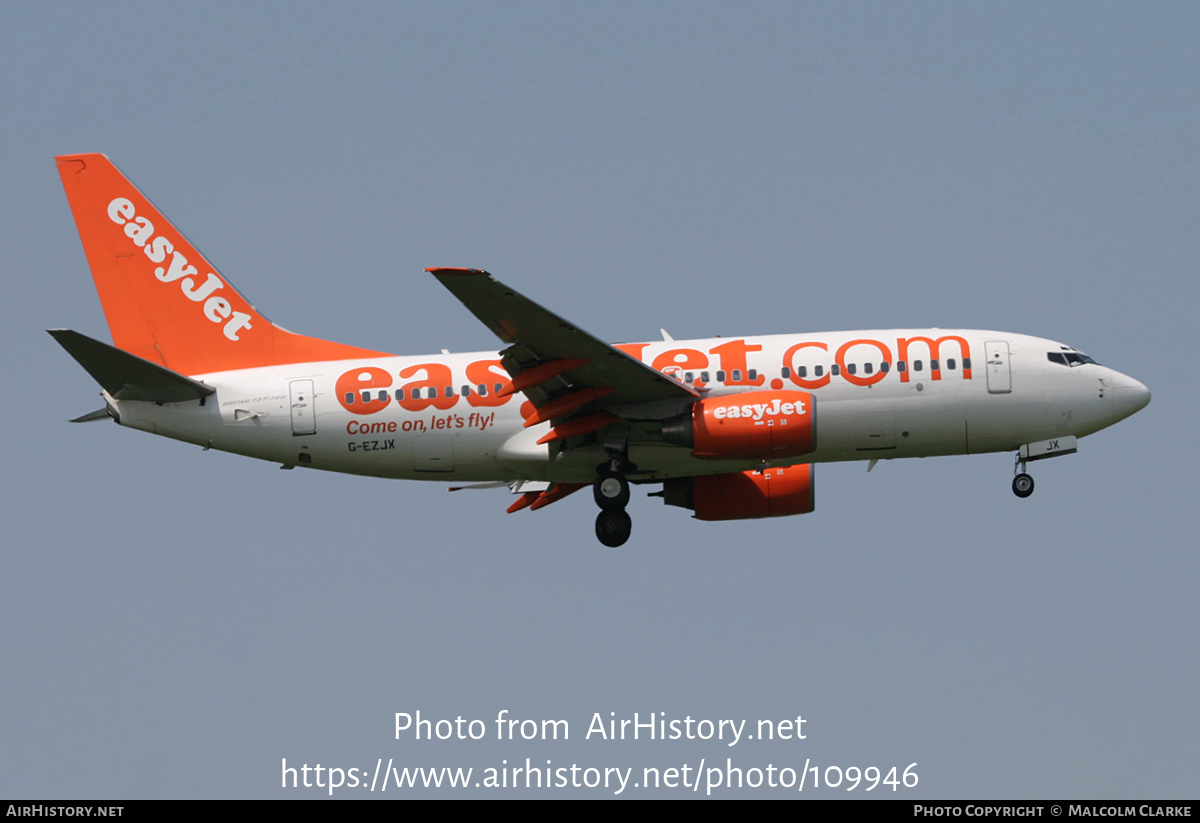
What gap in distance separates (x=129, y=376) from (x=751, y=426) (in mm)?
14854

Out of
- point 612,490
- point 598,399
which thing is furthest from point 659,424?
→ point 612,490

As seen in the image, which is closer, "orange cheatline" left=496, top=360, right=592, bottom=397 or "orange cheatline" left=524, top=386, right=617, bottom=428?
"orange cheatline" left=496, top=360, right=592, bottom=397

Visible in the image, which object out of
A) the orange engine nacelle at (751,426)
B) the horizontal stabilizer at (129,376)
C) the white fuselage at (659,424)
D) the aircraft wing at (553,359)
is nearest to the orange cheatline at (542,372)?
the aircraft wing at (553,359)

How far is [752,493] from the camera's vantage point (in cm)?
3812

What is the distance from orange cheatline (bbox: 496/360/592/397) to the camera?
3300 centimetres

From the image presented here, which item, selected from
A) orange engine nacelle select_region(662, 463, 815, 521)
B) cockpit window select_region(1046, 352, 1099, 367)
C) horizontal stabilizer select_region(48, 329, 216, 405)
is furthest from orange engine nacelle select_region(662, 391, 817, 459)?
horizontal stabilizer select_region(48, 329, 216, 405)

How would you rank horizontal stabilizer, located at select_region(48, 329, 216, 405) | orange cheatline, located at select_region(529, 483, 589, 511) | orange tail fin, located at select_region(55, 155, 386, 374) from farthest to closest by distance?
orange cheatline, located at select_region(529, 483, 589, 511)
orange tail fin, located at select_region(55, 155, 386, 374)
horizontal stabilizer, located at select_region(48, 329, 216, 405)

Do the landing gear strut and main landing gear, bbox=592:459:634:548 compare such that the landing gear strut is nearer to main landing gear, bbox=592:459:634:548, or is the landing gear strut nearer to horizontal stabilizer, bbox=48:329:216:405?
main landing gear, bbox=592:459:634:548

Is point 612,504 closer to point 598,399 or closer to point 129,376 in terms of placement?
point 598,399

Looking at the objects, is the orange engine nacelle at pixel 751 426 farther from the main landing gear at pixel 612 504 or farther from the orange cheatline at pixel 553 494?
the orange cheatline at pixel 553 494

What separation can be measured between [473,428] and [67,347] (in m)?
9.52

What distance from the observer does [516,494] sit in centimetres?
3916

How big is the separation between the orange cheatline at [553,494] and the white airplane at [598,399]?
2.33m

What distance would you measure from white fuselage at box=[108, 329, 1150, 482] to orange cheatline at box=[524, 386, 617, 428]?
121cm
